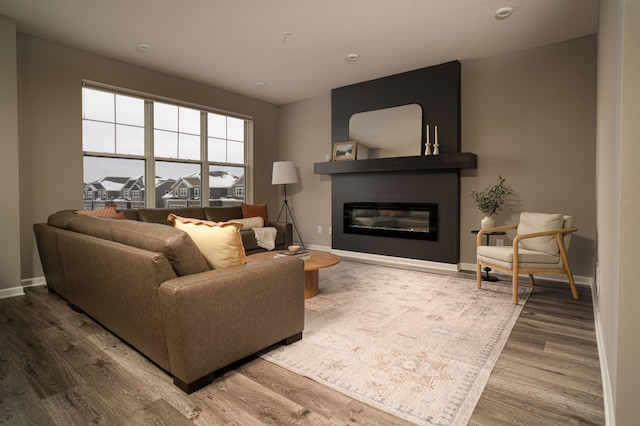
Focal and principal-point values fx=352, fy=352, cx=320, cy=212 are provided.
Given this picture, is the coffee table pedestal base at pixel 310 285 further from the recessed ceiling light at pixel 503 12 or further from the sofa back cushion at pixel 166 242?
the recessed ceiling light at pixel 503 12

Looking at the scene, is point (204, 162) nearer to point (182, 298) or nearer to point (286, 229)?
point (286, 229)

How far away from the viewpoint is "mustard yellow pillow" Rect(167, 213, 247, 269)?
202 cm

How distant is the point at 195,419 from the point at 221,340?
38cm

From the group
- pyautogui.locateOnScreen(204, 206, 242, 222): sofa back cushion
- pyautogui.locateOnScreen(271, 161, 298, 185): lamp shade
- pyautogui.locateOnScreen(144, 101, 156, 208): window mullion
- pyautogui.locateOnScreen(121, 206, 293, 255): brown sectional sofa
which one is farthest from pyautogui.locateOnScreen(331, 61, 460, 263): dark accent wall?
pyautogui.locateOnScreen(144, 101, 156, 208): window mullion

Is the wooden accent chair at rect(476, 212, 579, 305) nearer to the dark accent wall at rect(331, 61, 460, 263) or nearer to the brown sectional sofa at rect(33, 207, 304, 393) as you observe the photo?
the dark accent wall at rect(331, 61, 460, 263)

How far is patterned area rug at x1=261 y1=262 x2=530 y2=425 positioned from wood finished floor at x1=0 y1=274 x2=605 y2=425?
92 millimetres

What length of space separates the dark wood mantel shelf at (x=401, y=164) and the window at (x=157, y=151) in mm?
1593

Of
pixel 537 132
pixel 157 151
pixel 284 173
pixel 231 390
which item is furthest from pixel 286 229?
pixel 231 390

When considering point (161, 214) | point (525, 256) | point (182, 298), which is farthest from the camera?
point (161, 214)

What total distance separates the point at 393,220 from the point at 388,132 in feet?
4.21

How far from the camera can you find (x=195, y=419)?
5.10 ft

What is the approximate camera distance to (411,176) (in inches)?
195

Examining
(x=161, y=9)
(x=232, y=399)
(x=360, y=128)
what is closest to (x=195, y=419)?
(x=232, y=399)

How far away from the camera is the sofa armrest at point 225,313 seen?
5.54 ft
